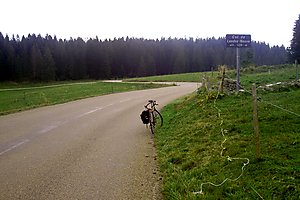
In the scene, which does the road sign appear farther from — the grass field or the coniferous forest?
the coniferous forest

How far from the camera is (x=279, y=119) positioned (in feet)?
26.3

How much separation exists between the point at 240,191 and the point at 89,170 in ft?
11.2

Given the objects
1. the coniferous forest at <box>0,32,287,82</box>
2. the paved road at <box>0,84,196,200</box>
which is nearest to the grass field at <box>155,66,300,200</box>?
the paved road at <box>0,84,196,200</box>

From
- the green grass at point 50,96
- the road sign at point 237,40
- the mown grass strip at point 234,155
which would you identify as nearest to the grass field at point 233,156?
the mown grass strip at point 234,155

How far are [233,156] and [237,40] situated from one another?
7961 millimetres

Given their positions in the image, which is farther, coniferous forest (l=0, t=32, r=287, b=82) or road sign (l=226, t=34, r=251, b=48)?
coniferous forest (l=0, t=32, r=287, b=82)

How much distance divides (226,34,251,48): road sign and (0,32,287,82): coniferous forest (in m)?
75.4

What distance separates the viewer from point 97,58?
9700 centimetres

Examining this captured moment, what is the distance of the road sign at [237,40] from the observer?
13125 mm

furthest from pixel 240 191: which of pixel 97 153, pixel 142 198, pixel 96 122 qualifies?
pixel 96 122

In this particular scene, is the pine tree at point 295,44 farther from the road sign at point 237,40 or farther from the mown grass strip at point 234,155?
the mown grass strip at point 234,155

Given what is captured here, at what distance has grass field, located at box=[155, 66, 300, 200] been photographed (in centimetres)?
492

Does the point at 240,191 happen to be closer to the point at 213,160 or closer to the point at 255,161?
the point at 255,161

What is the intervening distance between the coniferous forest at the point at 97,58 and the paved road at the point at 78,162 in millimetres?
79211
